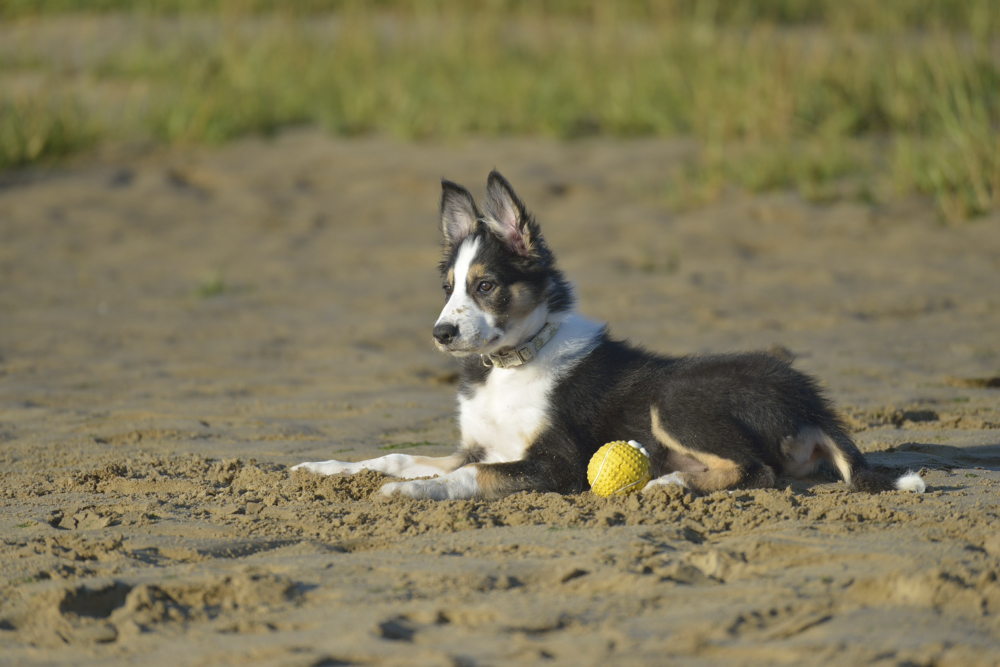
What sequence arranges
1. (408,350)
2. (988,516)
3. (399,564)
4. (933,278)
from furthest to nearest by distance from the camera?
(933,278), (408,350), (988,516), (399,564)

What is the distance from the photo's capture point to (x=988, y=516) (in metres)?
3.75

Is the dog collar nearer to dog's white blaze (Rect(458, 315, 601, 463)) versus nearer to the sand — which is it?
dog's white blaze (Rect(458, 315, 601, 463))

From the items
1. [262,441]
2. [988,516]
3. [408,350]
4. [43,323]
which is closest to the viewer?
[988,516]

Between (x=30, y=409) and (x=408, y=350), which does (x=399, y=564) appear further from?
(x=408, y=350)

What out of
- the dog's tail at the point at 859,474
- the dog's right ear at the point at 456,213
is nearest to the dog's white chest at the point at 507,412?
the dog's right ear at the point at 456,213

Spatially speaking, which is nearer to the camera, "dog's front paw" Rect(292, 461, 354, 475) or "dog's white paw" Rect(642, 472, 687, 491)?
"dog's white paw" Rect(642, 472, 687, 491)

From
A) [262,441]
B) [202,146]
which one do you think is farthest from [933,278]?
[202,146]

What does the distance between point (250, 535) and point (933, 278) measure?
681 cm

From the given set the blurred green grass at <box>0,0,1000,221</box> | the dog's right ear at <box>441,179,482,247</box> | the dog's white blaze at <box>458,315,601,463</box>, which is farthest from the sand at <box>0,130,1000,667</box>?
the dog's right ear at <box>441,179,482,247</box>

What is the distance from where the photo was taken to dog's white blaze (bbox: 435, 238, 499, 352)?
4598 millimetres

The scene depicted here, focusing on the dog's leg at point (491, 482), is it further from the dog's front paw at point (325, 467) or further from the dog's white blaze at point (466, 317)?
the dog's white blaze at point (466, 317)

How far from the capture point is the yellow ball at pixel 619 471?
426 centimetres

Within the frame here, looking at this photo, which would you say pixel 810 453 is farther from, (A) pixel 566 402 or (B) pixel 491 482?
(B) pixel 491 482

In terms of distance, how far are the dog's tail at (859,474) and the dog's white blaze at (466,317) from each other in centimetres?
148
